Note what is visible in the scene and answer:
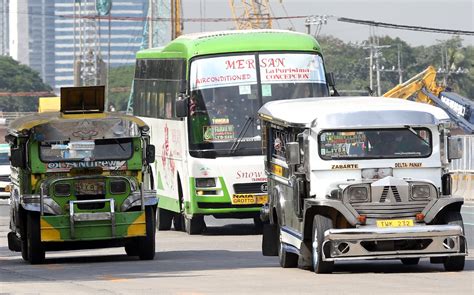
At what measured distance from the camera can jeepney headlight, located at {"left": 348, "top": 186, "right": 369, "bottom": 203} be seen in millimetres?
20156

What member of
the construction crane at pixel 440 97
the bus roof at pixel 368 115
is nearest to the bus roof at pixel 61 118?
the bus roof at pixel 368 115

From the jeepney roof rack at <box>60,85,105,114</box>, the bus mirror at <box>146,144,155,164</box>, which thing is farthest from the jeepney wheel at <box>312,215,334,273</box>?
the jeepney roof rack at <box>60,85,105,114</box>

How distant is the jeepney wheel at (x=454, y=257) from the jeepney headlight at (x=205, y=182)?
11.9 m

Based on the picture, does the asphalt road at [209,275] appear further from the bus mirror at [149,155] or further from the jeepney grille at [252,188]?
the jeepney grille at [252,188]

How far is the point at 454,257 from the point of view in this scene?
20.2 meters

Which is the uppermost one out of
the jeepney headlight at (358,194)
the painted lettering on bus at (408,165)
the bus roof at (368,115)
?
the bus roof at (368,115)

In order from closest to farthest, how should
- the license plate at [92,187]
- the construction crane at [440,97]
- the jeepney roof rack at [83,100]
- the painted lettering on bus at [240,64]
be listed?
the license plate at [92,187], the jeepney roof rack at [83,100], the painted lettering on bus at [240,64], the construction crane at [440,97]

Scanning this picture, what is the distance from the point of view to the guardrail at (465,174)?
50000mm

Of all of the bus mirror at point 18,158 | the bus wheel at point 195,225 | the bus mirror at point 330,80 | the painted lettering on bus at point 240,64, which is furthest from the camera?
the bus wheel at point 195,225

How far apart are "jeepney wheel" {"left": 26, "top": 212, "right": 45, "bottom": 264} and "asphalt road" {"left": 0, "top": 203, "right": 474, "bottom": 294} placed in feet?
0.87

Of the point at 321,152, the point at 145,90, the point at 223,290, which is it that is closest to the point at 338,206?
the point at 321,152

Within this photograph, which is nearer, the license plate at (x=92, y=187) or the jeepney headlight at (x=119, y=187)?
the license plate at (x=92, y=187)

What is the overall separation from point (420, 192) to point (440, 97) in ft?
187

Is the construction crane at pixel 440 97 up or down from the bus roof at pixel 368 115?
down
